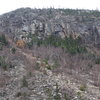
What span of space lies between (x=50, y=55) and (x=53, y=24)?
26.2 meters

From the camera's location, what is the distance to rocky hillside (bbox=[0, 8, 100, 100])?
17.1 metres

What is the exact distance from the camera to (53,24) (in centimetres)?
6225

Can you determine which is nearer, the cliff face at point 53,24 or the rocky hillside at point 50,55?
the rocky hillside at point 50,55

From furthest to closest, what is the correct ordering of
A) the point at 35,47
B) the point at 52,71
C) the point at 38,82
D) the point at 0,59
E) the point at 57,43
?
the point at 57,43, the point at 35,47, the point at 0,59, the point at 52,71, the point at 38,82

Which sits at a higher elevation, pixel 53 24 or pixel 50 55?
pixel 53 24

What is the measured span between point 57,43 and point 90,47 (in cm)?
1180

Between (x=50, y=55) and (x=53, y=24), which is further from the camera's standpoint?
(x=53, y=24)

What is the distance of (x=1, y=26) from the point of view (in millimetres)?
64312

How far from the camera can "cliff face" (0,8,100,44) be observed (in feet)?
194

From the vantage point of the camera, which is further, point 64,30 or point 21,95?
point 64,30

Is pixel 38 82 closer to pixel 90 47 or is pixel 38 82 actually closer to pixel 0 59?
pixel 0 59

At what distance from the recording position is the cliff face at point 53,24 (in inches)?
2334

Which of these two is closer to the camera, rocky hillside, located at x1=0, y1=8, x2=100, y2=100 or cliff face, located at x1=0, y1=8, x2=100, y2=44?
rocky hillside, located at x1=0, y1=8, x2=100, y2=100

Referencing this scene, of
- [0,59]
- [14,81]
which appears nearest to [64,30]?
[0,59]
